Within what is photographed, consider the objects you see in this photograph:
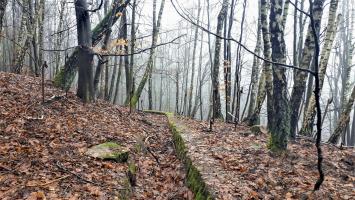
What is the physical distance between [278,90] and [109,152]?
375cm

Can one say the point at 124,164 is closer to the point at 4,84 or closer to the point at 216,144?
the point at 216,144

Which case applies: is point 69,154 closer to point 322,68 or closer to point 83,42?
point 83,42

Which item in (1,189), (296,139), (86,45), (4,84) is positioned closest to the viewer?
(1,189)

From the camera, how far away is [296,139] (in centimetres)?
880

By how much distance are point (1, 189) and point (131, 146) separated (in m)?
3.48

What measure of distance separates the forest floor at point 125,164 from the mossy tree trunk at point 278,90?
357 mm

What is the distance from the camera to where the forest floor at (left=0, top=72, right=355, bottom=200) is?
4848mm

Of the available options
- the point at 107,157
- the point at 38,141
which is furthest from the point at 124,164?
the point at 38,141

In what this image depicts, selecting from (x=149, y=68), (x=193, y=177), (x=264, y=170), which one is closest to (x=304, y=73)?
(x=264, y=170)

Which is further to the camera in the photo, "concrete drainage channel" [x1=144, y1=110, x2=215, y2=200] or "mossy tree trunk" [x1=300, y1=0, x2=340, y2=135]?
"mossy tree trunk" [x1=300, y1=0, x2=340, y2=135]

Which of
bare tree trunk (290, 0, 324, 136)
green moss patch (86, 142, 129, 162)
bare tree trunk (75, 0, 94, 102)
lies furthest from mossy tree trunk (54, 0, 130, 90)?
bare tree trunk (290, 0, 324, 136)

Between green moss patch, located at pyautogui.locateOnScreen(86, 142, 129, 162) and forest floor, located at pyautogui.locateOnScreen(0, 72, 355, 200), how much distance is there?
168 millimetres

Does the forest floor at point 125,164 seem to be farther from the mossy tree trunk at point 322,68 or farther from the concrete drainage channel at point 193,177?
the mossy tree trunk at point 322,68

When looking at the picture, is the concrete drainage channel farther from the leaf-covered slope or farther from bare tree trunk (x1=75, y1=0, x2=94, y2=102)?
bare tree trunk (x1=75, y1=0, x2=94, y2=102)
